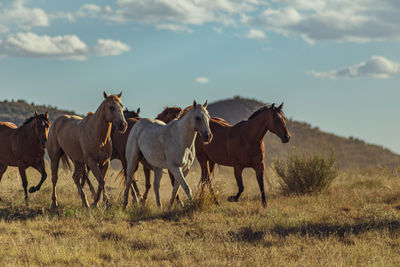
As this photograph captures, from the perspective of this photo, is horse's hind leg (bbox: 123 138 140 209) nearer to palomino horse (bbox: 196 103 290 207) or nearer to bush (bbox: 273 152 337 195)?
palomino horse (bbox: 196 103 290 207)

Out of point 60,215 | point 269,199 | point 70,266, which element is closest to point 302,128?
point 269,199

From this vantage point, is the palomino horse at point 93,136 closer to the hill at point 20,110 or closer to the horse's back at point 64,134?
the horse's back at point 64,134

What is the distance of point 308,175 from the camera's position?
12.9 meters

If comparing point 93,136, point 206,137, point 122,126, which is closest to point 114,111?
point 122,126

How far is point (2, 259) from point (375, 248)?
5.74 meters

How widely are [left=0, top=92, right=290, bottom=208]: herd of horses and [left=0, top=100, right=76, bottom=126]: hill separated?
33630 mm

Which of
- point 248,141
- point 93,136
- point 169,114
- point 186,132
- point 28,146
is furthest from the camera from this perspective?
point 169,114

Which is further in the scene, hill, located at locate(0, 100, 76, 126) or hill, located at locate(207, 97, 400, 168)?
hill, located at locate(0, 100, 76, 126)

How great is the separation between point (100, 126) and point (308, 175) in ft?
19.9

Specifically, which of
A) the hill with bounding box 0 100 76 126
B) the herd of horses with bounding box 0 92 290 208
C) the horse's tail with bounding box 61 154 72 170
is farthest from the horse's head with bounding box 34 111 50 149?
the hill with bounding box 0 100 76 126

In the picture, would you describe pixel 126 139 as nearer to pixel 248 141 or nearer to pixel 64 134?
pixel 64 134

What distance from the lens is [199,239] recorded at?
25.8 ft

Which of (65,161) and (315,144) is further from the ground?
(315,144)

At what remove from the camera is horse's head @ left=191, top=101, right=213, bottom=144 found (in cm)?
877
